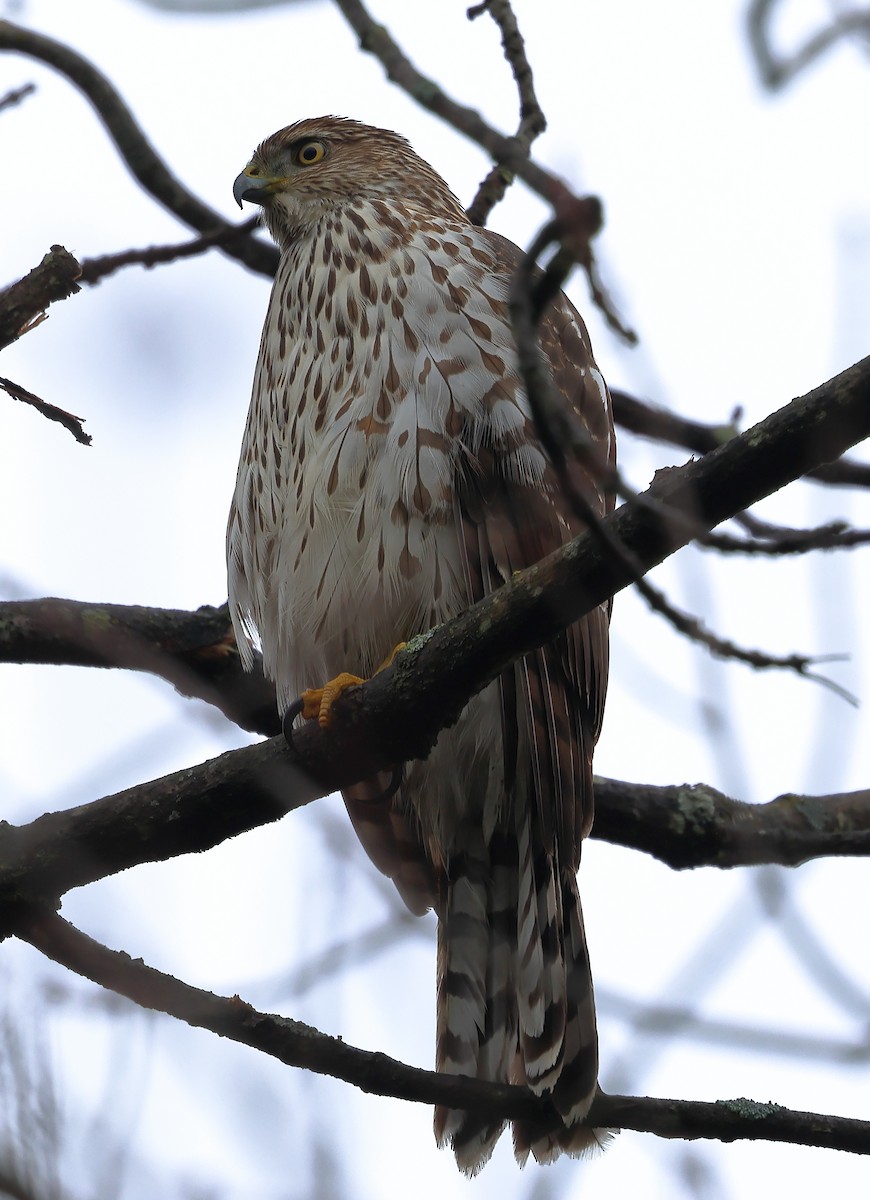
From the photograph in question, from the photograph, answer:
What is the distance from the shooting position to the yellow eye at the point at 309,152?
220 inches

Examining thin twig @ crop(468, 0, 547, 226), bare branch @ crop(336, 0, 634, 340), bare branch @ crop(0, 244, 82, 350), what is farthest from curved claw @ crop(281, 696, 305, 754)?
thin twig @ crop(468, 0, 547, 226)

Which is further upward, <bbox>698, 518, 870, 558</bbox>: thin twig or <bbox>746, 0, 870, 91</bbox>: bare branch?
<bbox>746, 0, 870, 91</bbox>: bare branch

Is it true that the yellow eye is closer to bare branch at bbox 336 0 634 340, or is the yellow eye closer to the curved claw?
bare branch at bbox 336 0 634 340

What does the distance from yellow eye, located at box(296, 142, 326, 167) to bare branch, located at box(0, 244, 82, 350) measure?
2869mm

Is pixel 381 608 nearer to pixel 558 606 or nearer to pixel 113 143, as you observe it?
pixel 558 606

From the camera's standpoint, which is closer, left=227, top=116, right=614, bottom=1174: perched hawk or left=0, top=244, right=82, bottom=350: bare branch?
left=0, top=244, right=82, bottom=350: bare branch

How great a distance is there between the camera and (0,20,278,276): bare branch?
5.09 meters

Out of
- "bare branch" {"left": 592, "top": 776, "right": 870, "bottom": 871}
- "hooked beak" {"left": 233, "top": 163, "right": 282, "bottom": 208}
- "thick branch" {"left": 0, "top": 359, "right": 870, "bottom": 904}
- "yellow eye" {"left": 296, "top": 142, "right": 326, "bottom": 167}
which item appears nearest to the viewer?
"thick branch" {"left": 0, "top": 359, "right": 870, "bottom": 904}

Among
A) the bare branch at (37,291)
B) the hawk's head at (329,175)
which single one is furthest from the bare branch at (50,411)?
the hawk's head at (329,175)

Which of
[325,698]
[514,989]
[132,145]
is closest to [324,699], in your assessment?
[325,698]

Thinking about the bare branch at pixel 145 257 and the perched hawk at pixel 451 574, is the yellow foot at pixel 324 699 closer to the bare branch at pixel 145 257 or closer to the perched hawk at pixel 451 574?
the perched hawk at pixel 451 574

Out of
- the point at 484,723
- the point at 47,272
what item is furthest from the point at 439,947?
the point at 47,272

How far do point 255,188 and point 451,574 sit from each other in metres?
2.10

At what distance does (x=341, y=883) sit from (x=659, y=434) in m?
2.24
